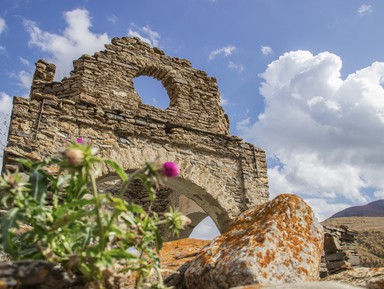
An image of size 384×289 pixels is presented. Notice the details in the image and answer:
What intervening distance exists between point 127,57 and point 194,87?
177 cm

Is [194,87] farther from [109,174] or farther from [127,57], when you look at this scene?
[109,174]

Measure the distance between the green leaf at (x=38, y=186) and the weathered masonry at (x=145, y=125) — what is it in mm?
3515

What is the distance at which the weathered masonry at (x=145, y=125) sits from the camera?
5070 mm

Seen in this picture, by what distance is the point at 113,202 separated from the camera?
1.18 meters

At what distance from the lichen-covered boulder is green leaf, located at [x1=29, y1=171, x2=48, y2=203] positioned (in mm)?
989

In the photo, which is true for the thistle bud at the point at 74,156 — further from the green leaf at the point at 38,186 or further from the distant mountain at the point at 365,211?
the distant mountain at the point at 365,211

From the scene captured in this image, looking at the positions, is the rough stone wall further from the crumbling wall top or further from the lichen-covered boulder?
the lichen-covered boulder

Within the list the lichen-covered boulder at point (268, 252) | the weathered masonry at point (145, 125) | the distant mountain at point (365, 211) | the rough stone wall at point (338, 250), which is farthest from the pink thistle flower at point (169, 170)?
the distant mountain at point (365, 211)

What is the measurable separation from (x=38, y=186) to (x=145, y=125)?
4661mm

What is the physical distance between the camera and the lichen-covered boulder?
5.47ft

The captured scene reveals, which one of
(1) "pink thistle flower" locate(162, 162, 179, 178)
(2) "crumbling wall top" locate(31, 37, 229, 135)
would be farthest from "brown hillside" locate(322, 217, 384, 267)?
(1) "pink thistle flower" locate(162, 162, 179, 178)

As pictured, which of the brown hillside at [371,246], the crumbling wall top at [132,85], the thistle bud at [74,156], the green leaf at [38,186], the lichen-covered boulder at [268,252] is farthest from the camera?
the brown hillside at [371,246]

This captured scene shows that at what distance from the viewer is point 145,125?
5855 millimetres

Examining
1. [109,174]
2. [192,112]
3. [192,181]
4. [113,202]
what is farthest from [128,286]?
[192,112]
